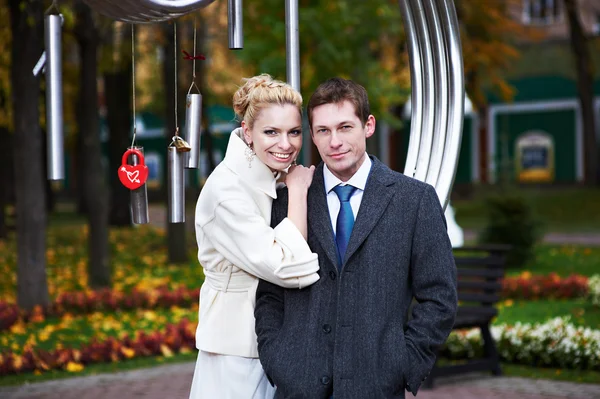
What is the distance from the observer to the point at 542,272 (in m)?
15.2

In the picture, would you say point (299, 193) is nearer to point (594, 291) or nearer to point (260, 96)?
point (260, 96)

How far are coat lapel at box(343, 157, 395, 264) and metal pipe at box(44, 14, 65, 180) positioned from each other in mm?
1325

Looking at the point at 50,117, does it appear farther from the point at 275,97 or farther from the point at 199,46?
the point at 199,46

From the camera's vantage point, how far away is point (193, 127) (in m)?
4.24

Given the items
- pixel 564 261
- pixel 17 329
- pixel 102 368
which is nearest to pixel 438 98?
pixel 102 368

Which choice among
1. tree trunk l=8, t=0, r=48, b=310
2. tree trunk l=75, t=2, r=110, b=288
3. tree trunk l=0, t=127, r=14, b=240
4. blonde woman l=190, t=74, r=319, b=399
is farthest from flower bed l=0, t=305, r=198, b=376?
tree trunk l=0, t=127, r=14, b=240

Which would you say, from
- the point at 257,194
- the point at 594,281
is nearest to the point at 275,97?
the point at 257,194

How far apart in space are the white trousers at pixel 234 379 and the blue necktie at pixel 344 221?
591 millimetres

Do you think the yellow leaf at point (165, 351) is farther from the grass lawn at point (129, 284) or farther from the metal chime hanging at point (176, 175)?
the metal chime hanging at point (176, 175)

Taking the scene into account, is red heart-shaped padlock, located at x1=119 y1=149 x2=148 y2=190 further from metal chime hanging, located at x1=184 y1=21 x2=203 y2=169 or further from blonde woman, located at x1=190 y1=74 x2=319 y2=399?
blonde woman, located at x1=190 y1=74 x2=319 y2=399

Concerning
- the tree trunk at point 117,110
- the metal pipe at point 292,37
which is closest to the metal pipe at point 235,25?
the metal pipe at point 292,37

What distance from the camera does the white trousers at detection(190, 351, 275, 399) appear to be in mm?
3711

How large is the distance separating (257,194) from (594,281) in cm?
878

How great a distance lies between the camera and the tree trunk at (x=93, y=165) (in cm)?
1306
